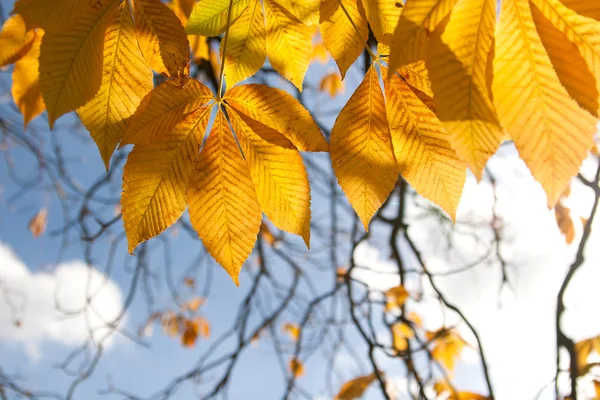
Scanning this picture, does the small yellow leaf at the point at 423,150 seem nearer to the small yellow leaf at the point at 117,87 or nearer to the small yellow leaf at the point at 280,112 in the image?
Result: the small yellow leaf at the point at 280,112

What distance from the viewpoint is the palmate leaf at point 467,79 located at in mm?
349

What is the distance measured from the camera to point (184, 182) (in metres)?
0.49

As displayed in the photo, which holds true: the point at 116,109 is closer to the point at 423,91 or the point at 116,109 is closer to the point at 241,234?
the point at 241,234

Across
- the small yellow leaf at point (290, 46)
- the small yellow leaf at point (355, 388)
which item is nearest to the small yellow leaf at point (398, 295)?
the small yellow leaf at point (355, 388)

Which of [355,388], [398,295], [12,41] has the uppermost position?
[12,41]

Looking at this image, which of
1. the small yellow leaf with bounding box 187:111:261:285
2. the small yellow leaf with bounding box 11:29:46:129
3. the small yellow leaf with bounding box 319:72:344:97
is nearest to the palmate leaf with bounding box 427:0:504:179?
the small yellow leaf with bounding box 187:111:261:285

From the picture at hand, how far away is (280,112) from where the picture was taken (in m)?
0.52

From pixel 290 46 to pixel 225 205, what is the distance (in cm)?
26

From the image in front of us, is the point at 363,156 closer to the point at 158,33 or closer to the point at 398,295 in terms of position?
the point at 158,33

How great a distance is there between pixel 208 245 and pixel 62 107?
0.20 meters

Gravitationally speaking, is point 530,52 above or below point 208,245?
above

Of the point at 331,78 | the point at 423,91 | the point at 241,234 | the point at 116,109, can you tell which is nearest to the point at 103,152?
the point at 116,109

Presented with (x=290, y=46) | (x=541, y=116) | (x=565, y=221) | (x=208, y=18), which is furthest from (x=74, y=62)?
(x=565, y=221)

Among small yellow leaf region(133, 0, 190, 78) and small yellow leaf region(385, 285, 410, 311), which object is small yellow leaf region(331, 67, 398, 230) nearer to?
small yellow leaf region(133, 0, 190, 78)
